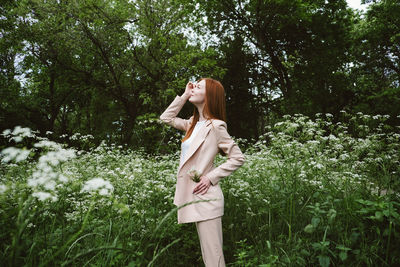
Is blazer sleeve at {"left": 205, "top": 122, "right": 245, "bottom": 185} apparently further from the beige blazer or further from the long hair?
the long hair

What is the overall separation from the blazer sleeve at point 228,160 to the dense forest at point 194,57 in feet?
30.6

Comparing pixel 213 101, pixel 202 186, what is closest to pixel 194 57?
pixel 213 101

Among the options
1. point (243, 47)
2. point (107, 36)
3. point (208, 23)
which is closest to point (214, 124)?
point (107, 36)

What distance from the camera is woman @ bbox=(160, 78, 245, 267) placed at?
216 cm

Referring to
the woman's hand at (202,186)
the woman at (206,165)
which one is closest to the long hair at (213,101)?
the woman at (206,165)

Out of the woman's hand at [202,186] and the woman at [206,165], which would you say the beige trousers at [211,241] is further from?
the woman's hand at [202,186]

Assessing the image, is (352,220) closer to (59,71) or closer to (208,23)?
(208,23)

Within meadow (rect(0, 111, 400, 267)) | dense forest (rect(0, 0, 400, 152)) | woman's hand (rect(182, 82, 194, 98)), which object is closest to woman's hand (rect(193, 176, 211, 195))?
meadow (rect(0, 111, 400, 267))

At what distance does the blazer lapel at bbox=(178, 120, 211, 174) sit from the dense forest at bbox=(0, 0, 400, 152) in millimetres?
9237

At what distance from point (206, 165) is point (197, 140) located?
0.24 m

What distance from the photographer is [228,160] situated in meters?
2.27

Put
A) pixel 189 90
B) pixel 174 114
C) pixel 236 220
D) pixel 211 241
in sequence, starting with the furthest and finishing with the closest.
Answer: pixel 236 220
pixel 174 114
pixel 189 90
pixel 211 241

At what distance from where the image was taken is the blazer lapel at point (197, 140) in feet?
7.61

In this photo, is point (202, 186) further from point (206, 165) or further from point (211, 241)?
point (211, 241)
